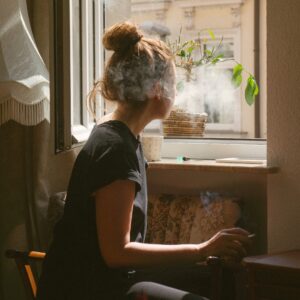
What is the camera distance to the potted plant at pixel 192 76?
2.78 meters

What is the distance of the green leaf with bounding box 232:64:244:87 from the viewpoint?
278cm

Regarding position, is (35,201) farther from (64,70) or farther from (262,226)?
(262,226)

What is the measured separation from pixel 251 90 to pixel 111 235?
142cm

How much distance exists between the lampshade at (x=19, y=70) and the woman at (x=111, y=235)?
0.50 metres

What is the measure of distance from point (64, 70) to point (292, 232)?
1.08 meters

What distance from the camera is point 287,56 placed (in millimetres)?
2275

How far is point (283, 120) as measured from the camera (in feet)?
7.52

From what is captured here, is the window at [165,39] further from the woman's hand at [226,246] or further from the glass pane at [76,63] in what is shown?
the woman's hand at [226,246]

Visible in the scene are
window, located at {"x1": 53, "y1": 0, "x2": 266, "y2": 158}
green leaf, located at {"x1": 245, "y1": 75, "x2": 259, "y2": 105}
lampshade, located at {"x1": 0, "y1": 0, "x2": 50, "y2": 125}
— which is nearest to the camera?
lampshade, located at {"x1": 0, "y1": 0, "x2": 50, "y2": 125}

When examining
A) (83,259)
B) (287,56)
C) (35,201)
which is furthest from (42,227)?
(287,56)

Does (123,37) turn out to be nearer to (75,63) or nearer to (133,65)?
(133,65)

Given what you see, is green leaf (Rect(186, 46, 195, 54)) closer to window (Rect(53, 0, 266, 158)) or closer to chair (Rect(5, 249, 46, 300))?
window (Rect(53, 0, 266, 158))

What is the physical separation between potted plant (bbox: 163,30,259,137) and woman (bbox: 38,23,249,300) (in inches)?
41.3

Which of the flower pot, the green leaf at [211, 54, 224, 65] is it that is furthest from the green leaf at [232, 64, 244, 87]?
the flower pot
